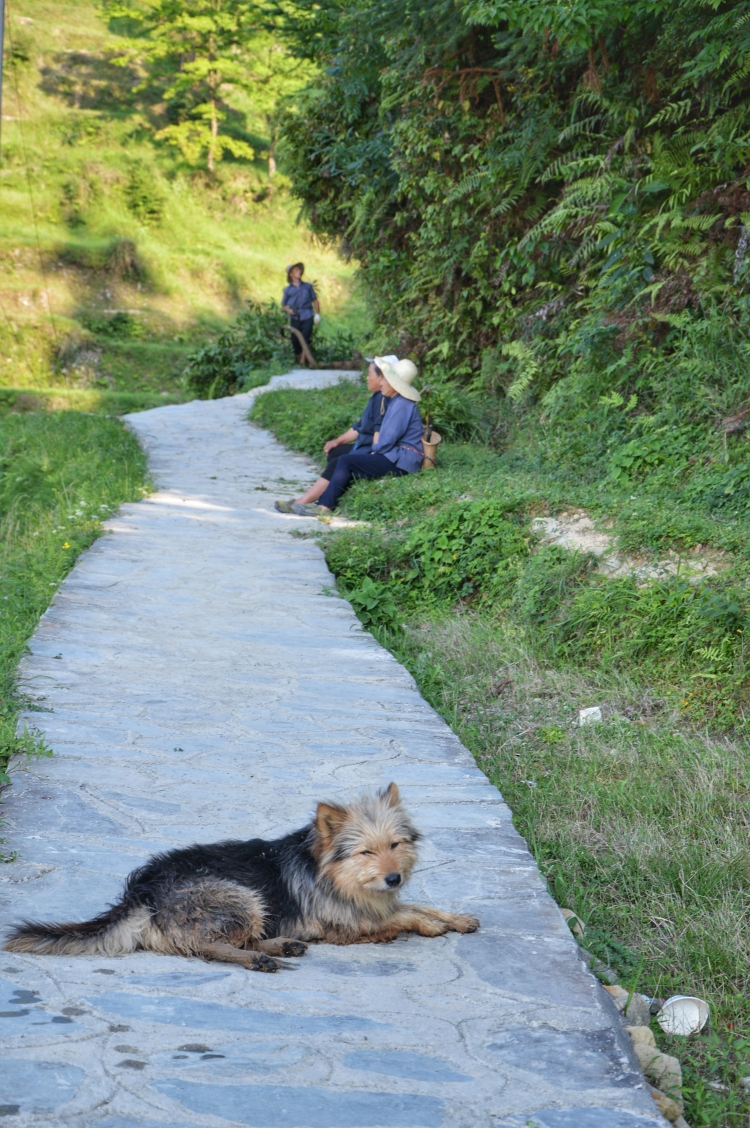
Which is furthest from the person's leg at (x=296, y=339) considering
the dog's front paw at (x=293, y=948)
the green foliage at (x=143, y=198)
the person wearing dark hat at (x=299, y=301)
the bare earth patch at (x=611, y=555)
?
the dog's front paw at (x=293, y=948)

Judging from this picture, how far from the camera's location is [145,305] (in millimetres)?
34125

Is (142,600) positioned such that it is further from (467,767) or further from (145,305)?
(145,305)

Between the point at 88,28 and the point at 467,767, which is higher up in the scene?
the point at 88,28

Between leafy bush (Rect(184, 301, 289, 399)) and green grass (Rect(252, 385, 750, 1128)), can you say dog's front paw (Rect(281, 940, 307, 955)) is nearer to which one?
green grass (Rect(252, 385, 750, 1128))

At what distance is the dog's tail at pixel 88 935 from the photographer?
118 inches

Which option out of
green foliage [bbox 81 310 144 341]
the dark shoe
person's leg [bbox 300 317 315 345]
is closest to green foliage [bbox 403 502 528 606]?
the dark shoe

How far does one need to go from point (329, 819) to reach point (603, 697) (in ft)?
10.4

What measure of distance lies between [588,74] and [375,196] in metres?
5.98

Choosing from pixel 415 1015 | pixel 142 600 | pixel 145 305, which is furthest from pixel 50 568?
pixel 145 305

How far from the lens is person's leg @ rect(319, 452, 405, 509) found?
34.7 ft

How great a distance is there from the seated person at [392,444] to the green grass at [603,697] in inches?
22.4

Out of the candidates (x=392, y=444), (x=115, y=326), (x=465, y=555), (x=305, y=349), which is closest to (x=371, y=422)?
(x=392, y=444)

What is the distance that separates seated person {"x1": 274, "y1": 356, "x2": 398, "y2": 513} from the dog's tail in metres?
7.44

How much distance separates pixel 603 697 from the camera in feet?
20.0
